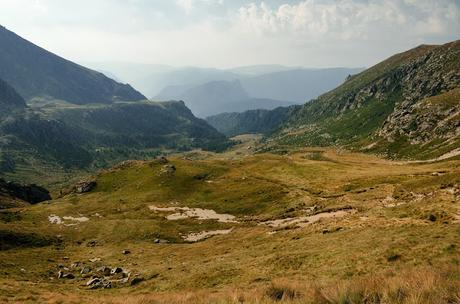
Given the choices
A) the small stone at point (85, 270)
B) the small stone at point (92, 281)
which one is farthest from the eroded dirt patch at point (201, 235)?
the small stone at point (92, 281)

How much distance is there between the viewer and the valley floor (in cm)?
1772

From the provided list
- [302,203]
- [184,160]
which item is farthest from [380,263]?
[184,160]

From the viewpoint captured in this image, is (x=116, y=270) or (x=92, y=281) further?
(x=116, y=270)

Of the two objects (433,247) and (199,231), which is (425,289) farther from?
(199,231)

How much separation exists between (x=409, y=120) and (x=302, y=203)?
459ft

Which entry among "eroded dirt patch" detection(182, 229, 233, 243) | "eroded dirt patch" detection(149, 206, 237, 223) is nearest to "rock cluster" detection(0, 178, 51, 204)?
"eroded dirt patch" detection(149, 206, 237, 223)

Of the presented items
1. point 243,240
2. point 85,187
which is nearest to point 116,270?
point 243,240

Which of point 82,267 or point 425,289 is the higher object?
point 425,289

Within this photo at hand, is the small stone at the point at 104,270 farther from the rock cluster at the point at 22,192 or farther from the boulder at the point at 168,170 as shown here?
the rock cluster at the point at 22,192

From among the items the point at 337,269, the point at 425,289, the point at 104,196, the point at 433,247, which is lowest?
the point at 104,196

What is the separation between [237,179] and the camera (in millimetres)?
116812

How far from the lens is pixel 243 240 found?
54812 millimetres

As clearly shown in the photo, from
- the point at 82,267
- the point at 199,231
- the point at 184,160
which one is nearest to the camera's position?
the point at 82,267

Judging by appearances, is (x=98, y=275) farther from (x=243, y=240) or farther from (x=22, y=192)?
(x=22, y=192)
